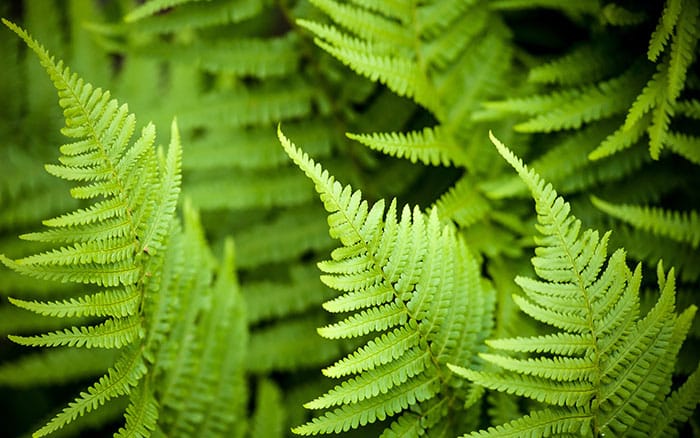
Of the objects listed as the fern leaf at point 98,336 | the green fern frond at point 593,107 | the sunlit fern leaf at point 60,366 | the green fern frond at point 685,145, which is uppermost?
the green fern frond at point 593,107

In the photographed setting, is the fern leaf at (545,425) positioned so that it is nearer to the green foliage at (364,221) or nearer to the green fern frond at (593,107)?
the green foliage at (364,221)

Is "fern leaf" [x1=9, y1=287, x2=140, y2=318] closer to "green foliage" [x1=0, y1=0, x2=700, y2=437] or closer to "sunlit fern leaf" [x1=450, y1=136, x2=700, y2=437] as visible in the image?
"green foliage" [x1=0, y1=0, x2=700, y2=437]

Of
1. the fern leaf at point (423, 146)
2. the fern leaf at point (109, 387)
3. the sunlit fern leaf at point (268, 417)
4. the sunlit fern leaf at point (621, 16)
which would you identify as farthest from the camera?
the sunlit fern leaf at point (268, 417)

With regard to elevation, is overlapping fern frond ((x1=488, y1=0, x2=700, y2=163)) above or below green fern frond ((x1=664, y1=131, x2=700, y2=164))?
above

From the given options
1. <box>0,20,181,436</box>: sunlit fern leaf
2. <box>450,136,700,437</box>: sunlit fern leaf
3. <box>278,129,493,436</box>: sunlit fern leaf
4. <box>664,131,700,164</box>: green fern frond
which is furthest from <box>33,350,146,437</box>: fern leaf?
<box>664,131,700,164</box>: green fern frond

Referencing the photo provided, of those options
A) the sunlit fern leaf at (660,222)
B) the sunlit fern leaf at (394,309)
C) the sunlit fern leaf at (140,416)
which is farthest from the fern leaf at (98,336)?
the sunlit fern leaf at (660,222)

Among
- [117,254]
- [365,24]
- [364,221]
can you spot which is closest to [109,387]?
[117,254]

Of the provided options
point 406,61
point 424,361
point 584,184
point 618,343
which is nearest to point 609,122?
point 584,184
